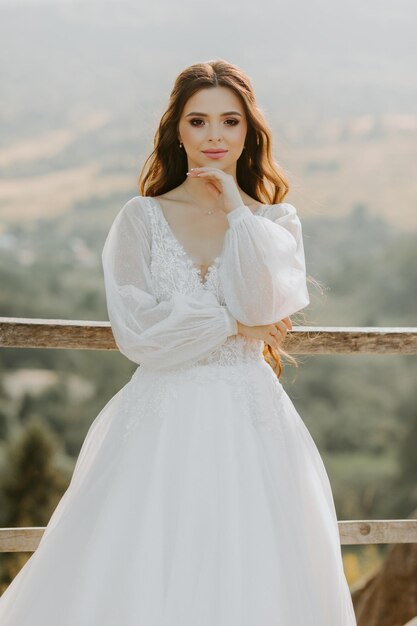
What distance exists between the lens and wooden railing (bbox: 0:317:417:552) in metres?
3.40

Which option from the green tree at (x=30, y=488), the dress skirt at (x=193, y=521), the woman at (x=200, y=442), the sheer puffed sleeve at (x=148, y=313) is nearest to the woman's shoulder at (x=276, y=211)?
the woman at (x=200, y=442)

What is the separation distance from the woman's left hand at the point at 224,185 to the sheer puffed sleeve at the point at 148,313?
222mm

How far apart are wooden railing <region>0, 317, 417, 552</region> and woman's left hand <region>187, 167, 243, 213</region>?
72cm

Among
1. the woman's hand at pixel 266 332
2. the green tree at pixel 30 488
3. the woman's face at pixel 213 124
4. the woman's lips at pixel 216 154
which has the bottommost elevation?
the green tree at pixel 30 488

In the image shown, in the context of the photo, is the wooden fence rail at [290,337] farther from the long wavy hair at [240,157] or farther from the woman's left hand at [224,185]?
the woman's left hand at [224,185]

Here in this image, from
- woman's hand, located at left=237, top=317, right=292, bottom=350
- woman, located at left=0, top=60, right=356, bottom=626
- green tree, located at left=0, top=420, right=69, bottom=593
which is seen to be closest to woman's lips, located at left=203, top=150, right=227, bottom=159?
woman, located at left=0, top=60, right=356, bottom=626

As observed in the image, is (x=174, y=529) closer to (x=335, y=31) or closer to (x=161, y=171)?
(x=161, y=171)

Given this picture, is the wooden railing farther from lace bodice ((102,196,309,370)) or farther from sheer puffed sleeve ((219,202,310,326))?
sheer puffed sleeve ((219,202,310,326))

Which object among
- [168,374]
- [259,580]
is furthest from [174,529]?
[168,374]

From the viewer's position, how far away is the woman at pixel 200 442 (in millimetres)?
2533

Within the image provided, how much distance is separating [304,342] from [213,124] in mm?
943

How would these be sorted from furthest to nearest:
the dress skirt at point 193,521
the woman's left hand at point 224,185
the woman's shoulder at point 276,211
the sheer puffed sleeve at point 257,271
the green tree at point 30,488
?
the green tree at point 30,488, the woman's shoulder at point 276,211, the woman's left hand at point 224,185, the sheer puffed sleeve at point 257,271, the dress skirt at point 193,521

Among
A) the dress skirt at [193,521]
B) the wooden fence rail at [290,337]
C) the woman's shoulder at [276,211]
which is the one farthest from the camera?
the wooden fence rail at [290,337]

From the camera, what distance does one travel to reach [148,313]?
2791 millimetres
